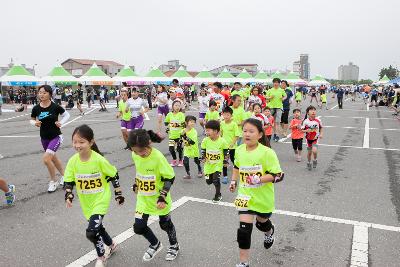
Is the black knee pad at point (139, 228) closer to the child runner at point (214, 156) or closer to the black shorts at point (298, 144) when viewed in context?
the child runner at point (214, 156)

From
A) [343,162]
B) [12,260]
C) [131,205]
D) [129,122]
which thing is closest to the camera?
[12,260]

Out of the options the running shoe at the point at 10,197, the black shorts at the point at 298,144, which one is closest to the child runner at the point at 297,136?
the black shorts at the point at 298,144

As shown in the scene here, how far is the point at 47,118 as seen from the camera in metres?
6.52

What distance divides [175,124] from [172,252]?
4661 millimetres

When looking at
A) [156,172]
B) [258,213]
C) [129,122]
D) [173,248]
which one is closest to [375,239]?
[258,213]

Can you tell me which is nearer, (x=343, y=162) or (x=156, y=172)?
(x=156, y=172)

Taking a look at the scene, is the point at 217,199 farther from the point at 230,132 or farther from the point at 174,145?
the point at 174,145

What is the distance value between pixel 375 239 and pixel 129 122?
738 centimetres

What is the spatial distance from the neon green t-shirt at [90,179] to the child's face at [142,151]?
0.40 m

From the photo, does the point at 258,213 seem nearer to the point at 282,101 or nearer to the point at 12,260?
the point at 12,260

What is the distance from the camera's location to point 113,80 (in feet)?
96.8

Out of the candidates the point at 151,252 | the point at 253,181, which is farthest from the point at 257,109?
the point at 151,252

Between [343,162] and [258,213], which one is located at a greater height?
[258,213]

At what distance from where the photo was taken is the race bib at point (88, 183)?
12.7ft
